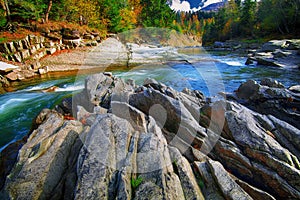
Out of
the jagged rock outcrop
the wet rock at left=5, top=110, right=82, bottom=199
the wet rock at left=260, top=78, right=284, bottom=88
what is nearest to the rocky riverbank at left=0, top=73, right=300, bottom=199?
the wet rock at left=5, top=110, right=82, bottom=199

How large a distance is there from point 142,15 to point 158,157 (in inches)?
2570

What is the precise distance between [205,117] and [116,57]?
77.3 ft

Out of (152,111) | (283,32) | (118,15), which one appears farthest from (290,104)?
A: (283,32)

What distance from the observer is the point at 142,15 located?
199ft

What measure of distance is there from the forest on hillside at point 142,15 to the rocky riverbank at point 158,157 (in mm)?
27227

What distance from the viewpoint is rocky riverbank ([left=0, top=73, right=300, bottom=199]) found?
3609mm

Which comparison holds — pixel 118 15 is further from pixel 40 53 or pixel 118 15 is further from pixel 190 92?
pixel 190 92

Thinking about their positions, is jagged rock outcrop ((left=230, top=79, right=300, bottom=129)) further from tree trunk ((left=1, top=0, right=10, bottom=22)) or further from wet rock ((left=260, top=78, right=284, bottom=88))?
tree trunk ((left=1, top=0, right=10, bottom=22))

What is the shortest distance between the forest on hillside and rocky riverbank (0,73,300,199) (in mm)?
27227

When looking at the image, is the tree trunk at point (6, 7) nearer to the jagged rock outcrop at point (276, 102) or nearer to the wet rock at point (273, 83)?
the jagged rock outcrop at point (276, 102)

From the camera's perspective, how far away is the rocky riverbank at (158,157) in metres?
3.61

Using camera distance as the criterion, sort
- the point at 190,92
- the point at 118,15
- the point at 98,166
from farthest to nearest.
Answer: the point at 118,15, the point at 190,92, the point at 98,166

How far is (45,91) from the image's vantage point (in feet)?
44.9

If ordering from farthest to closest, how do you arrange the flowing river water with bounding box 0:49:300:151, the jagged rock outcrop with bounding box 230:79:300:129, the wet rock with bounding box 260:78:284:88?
the wet rock with bounding box 260:78:284:88, the flowing river water with bounding box 0:49:300:151, the jagged rock outcrop with bounding box 230:79:300:129
